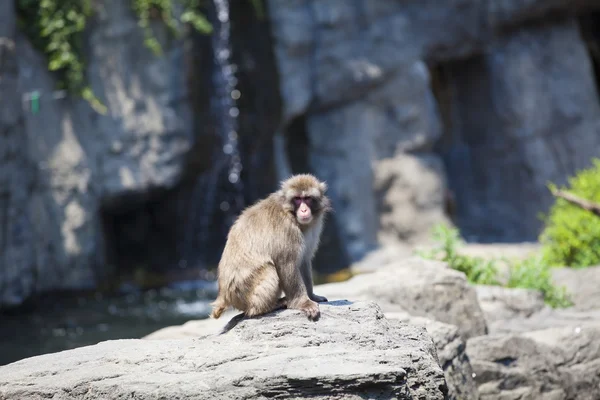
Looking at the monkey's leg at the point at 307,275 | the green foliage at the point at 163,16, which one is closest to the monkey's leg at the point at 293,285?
the monkey's leg at the point at 307,275

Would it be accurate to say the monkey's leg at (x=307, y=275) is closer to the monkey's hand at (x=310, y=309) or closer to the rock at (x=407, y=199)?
the monkey's hand at (x=310, y=309)

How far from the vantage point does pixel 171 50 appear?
1545 centimetres

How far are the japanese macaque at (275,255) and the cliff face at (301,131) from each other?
24.5ft

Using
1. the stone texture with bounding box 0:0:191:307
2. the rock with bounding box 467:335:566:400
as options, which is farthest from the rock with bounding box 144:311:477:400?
the stone texture with bounding box 0:0:191:307

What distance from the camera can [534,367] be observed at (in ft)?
24.3

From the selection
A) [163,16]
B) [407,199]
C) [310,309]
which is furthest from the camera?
[407,199]

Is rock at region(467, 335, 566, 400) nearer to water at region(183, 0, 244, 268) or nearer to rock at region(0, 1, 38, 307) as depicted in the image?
rock at region(0, 1, 38, 307)

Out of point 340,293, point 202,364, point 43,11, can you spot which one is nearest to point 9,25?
point 43,11

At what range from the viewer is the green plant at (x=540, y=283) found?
377 inches

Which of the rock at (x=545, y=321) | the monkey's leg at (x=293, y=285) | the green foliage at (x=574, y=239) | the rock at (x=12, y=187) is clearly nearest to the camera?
the monkey's leg at (x=293, y=285)

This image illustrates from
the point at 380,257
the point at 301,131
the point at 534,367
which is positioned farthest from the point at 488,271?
the point at 301,131

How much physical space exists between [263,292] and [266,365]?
Answer: 28.5 inches

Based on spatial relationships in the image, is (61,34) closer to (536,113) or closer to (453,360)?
(453,360)

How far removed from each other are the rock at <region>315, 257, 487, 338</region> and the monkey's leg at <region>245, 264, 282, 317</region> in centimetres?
222
